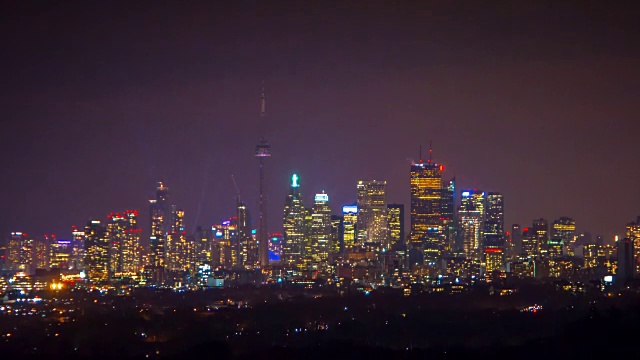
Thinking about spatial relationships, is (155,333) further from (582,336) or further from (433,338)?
(582,336)

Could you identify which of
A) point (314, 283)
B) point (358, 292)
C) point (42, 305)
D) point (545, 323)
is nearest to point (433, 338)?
point (545, 323)

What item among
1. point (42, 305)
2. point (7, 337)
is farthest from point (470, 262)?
point (7, 337)

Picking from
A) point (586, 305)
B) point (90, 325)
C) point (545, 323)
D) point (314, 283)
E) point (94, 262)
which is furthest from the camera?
point (94, 262)

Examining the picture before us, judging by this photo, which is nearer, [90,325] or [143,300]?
[90,325]

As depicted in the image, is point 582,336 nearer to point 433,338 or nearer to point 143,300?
point 433,338

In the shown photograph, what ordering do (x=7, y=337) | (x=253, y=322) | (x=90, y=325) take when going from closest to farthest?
(x=7, y=337), (x=90, y=325), (x=253, y=322)

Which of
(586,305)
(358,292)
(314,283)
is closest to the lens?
(586,305)

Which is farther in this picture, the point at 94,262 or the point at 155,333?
the point at 94,262

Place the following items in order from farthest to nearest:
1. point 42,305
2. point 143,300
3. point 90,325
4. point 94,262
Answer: point 94,262 < point 143,300 < point 42,305 < point 90,325

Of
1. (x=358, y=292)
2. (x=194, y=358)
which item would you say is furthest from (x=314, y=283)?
(x=194, y=358)
